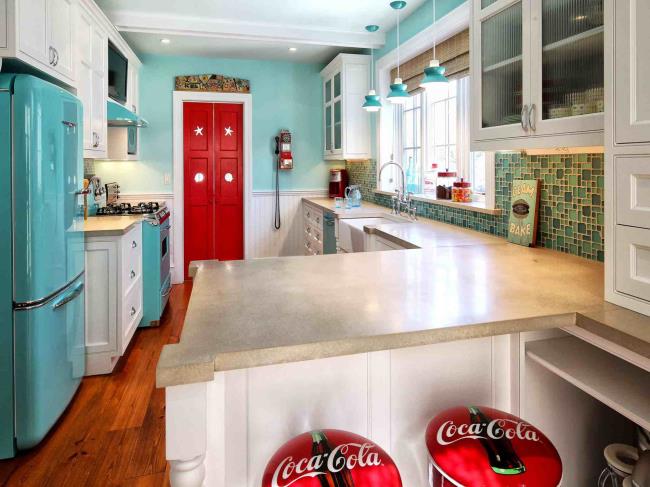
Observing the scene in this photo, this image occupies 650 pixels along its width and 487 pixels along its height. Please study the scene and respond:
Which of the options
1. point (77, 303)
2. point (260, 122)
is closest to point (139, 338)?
point (77, 303)

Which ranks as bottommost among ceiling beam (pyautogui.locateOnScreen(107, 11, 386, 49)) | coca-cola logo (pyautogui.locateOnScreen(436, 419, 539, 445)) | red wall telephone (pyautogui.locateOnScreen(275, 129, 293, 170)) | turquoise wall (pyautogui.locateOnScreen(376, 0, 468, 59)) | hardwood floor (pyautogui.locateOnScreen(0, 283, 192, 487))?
hardwood floor (pyautogui.locateOnScreen(0, 283, 192, 487))

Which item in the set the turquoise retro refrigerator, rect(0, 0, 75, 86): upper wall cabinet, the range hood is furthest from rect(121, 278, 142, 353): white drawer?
rect(0, 0, 75, 86): upper wall cabinet

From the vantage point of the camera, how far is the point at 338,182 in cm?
545

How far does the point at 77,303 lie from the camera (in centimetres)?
252

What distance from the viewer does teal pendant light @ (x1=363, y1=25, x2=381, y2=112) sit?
362 centimetres

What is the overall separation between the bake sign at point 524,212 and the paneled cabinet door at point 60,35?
2521 mm

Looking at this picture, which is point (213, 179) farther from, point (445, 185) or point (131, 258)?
point (445, 185)

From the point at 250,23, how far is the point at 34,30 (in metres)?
2.36

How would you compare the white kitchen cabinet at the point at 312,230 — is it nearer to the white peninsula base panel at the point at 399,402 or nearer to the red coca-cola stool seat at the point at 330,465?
the white peninsula base panel at the point at 399,402

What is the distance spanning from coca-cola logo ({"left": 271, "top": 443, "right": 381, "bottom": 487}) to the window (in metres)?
Answer: 2.04

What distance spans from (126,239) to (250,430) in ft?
7.40

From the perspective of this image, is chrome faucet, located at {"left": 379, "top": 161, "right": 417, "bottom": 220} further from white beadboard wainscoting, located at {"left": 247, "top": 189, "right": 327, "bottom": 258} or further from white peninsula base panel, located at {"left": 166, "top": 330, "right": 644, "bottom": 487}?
white peninsula base panel, located at {"left": 166, "top": 330, "right": 644, "bottom": 487}

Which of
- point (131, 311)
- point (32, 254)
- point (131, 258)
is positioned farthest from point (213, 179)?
point (32, 254)

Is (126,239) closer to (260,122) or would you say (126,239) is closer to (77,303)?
(77,303)
